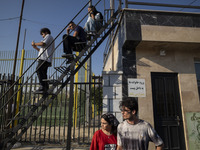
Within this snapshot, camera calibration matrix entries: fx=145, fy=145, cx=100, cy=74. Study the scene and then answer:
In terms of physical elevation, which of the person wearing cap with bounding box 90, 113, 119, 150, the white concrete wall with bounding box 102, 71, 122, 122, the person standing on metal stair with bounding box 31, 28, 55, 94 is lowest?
the person wearing cap with bounding box 90, 113, 119, 150

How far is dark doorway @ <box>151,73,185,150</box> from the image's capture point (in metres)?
5.07

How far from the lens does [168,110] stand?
5.36 meters

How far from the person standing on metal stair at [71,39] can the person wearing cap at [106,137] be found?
8.97 ft

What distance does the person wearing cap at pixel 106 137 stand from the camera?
2402 mm

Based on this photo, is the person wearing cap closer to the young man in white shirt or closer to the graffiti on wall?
the young man in white shirt

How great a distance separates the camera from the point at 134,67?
17.8ft

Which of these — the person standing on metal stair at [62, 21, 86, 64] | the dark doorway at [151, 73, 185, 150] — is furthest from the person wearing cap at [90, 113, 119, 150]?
the dark doorway at [151, 73, 185, 150]

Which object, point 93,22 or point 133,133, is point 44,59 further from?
point 133,133

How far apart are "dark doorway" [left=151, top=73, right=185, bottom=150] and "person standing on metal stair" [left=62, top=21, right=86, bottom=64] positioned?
3037mm

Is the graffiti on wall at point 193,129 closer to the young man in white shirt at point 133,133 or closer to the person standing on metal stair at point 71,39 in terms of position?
the young man in white shirt at point 133,133

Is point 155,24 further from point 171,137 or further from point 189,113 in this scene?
point 171,137

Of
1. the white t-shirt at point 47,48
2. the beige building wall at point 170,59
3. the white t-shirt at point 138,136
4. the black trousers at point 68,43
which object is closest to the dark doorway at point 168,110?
the beige building wall at point 170,59

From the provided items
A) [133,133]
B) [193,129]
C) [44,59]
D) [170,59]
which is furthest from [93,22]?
[193,129]

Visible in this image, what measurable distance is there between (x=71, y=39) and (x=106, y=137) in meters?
3.51
